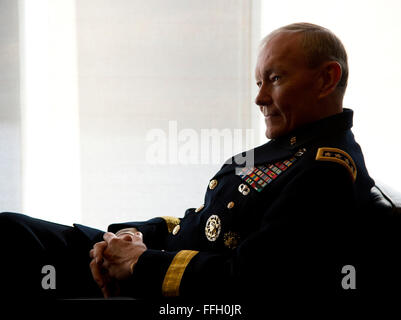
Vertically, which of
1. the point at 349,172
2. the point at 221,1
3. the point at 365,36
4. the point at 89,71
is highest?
the point at 221,1

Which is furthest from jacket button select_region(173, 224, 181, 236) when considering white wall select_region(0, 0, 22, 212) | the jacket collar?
white wall select_region(0, 0, 22, 212)

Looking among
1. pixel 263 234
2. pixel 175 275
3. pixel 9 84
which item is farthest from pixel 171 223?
pixel 9 84

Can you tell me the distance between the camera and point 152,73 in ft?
6.56

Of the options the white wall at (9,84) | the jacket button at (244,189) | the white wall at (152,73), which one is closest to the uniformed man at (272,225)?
the jacket button at (244,189)

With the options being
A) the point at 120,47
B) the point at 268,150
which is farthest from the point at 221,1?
the point at 268,150

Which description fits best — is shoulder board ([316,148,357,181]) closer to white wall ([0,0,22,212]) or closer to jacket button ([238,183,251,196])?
jacket button ([238,183,251,196])

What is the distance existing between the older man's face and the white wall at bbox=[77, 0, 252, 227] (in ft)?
2.68

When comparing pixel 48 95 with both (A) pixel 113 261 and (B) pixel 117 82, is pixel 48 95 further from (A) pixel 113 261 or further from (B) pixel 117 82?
(A) pixel 113 261

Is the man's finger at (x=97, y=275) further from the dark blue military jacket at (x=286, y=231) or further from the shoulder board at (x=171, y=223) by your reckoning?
the shoulder board at (x=171, y=223)

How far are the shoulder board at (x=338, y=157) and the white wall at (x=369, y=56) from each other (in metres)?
1.11

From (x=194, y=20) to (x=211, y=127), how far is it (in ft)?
1.53

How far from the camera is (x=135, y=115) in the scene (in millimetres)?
1999

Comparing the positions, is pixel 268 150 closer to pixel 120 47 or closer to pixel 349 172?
pixel 349 172

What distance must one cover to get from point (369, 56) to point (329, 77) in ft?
3.49
